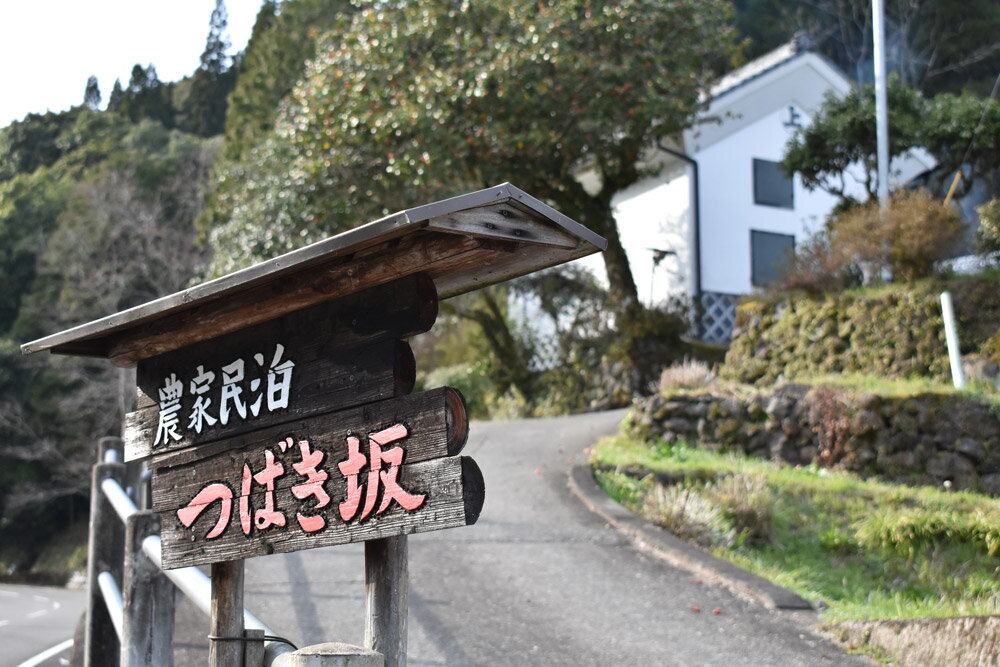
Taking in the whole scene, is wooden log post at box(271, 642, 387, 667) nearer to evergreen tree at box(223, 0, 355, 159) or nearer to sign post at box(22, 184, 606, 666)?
sign post at box(22, 184, 606, 666)

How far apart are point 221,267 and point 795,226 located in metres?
13.2

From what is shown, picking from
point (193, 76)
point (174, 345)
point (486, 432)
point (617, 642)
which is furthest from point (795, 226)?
point (193, 76)

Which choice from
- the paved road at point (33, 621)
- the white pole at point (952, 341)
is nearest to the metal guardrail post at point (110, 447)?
the paved road at point (33, 621)

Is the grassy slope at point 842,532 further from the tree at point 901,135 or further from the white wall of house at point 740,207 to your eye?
the white wall of house at point 740,207

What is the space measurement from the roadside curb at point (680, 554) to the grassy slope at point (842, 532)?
0.70 ft

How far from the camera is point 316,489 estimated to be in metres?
3.45

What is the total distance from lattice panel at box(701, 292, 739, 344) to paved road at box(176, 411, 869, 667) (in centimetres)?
1227

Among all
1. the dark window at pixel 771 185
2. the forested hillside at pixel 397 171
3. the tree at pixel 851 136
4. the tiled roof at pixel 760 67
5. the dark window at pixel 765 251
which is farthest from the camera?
the dark window at pixel 771 185

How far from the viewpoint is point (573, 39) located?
16.5 meters

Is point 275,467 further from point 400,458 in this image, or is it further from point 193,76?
point 193,76

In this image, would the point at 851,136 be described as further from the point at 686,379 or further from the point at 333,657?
the point at 333,657

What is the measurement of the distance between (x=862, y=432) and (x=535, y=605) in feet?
19.3

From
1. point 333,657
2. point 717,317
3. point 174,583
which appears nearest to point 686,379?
point 717,317

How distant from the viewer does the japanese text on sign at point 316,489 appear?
3.23 metres
